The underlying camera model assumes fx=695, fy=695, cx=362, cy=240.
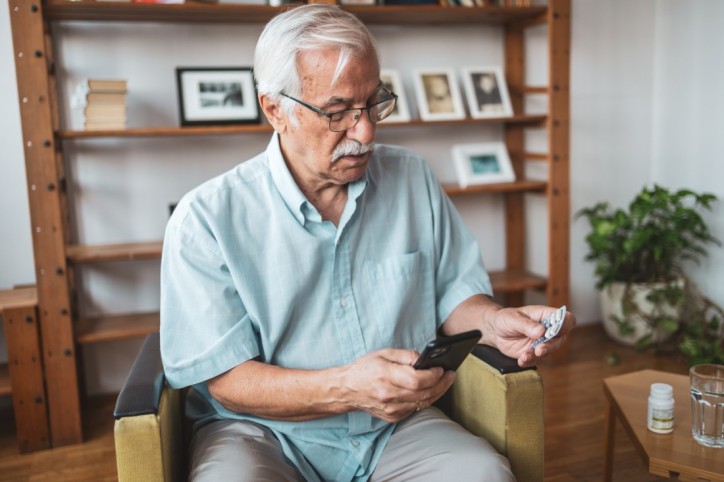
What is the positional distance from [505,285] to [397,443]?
6.26 feet

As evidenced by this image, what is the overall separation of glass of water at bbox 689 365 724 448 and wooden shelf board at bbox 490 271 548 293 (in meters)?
1.58

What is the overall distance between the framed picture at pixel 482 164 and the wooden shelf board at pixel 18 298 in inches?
76.6

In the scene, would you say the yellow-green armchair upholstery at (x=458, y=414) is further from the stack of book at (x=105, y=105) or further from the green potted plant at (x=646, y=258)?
Answer: the green potted plant at (x=646, y=258)

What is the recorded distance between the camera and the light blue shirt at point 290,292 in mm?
1484

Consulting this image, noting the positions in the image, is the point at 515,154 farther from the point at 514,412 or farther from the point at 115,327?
the point at 514,412

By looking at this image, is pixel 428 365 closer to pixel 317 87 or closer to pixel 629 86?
pixel 317 87

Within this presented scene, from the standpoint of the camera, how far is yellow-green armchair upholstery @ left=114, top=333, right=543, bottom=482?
131 centimetres

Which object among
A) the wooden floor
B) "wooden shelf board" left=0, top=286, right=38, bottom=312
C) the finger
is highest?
the finger

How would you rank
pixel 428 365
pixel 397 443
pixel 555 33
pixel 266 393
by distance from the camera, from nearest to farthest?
pixel 428 365
pixel 266 393
pixel 397 443
pixel 555 33

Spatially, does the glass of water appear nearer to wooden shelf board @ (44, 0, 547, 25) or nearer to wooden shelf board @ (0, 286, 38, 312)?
wooden shelf board @ (44, 0, 547, 25)

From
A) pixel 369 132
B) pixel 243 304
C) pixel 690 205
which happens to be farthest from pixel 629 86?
pixel 243 304

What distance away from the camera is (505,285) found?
3.34 metres

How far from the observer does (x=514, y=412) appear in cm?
153

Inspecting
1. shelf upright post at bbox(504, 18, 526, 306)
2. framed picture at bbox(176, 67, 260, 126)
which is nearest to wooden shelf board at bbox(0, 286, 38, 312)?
framed picture at bbox(176, 67, 260, 126)
